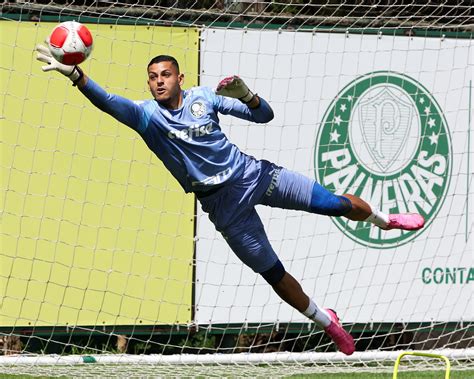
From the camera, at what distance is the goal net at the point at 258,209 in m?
9.88

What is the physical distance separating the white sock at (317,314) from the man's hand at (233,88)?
5.37 feet

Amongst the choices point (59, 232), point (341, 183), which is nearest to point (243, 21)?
point (341, 183)

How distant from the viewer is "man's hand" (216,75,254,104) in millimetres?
7719

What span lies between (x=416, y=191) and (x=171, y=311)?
246 centimetres

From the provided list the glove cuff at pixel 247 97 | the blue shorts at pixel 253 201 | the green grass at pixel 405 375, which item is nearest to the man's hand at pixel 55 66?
the glove cuff at pixel 247 97

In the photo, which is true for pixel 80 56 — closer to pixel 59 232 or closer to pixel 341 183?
pixel 59 232

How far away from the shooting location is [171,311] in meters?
10.1

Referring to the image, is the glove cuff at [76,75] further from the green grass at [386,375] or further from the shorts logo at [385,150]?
the shorts logo at [385,150]

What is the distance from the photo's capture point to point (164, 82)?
8172 millimetres

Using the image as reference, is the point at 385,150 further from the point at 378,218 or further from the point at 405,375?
the point at 378,218

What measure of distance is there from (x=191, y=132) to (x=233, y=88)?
516mm

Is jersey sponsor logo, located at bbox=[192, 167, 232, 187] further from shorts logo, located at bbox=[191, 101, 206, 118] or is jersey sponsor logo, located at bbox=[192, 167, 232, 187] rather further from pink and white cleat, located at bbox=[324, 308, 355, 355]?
pink and white cleat, located at bbox=[324, 308, 355, 355]

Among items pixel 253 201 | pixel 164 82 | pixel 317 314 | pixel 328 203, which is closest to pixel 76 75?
pixel 164 82

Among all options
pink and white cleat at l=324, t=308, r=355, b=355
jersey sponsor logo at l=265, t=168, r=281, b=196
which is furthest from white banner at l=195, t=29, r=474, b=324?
jersey sponsor logo at l=265, t=168, r=281, b=196
